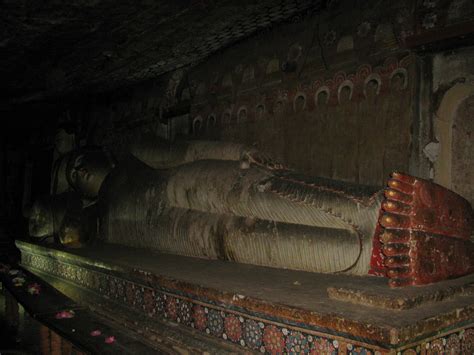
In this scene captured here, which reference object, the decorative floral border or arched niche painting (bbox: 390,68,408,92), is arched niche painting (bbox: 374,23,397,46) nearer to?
arched niche painting (bbox: 390,68,408,92)

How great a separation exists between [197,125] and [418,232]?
333 centimetres

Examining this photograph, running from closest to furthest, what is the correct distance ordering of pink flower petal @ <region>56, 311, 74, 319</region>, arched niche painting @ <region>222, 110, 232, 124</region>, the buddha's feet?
the buddha's feet → pink flower petal @ <region>56, 311, 74, 319</region> → arched niche painting @ <region>222, 110, 232, 124</region>

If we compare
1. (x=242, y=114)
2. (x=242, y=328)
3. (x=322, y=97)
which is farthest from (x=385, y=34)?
(x=242, y=328)

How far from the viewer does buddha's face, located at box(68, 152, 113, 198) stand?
3.91 metres

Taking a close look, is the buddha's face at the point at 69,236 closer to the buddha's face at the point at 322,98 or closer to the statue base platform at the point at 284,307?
the statue base platform at the point at 284,307

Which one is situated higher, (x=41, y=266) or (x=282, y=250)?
(x=282, y=250)

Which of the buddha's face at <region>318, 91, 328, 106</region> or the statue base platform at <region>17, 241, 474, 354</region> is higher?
the buddha's face at <region>318, 91, 328, 106</region>

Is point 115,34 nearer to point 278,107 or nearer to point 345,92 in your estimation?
point 278,107

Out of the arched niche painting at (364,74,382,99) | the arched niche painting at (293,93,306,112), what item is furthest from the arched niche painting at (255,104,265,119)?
the arched niche painting at (364,74,382,99)

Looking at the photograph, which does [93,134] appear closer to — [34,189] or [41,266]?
[34,189]

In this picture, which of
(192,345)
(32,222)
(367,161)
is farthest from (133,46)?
(192,345)

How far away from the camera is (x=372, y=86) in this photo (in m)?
2.98

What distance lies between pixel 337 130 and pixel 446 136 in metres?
0.77

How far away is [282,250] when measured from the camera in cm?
228
